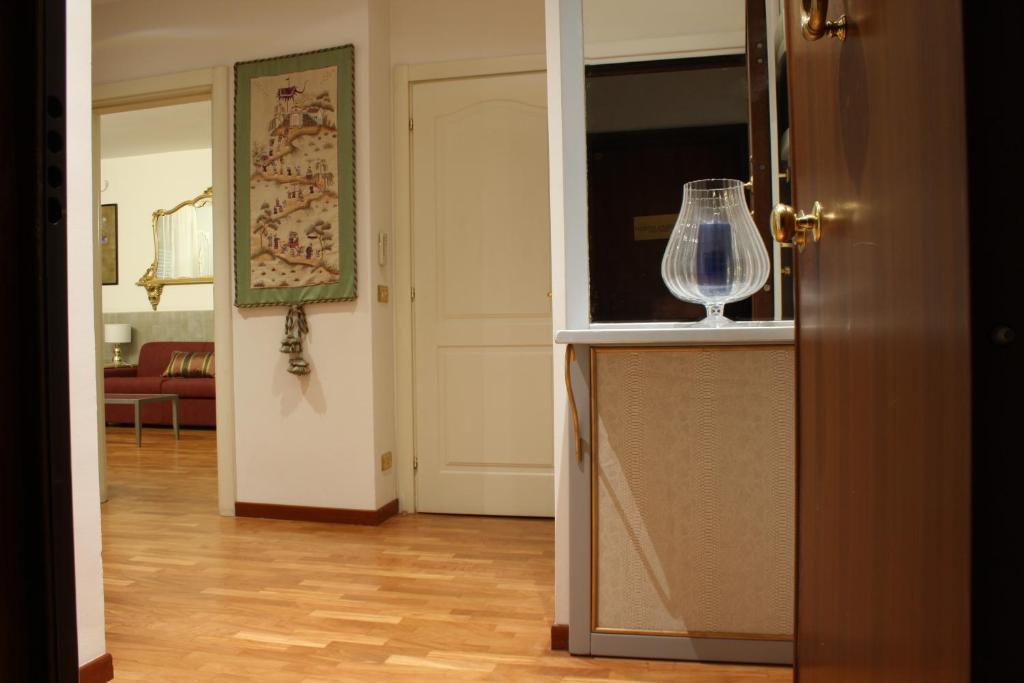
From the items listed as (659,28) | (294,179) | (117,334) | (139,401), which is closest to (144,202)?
(117,334)

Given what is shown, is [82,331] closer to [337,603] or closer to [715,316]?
[337,603]

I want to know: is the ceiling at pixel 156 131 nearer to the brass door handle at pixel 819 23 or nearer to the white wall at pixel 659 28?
the white wall at pixel 659 28

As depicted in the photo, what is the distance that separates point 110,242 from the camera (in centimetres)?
755

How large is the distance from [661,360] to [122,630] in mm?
1655

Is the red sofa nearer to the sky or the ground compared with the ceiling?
nearer to the ground

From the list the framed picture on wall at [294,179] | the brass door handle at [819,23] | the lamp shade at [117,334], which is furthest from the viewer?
the lamp shade at [117,334]

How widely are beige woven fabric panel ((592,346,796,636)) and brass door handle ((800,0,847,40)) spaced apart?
957mm

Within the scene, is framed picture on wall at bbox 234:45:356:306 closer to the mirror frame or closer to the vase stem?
the vase stem

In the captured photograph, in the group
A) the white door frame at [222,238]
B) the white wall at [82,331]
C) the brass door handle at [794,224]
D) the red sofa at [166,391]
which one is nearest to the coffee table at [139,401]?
the red sofa at [166,391]

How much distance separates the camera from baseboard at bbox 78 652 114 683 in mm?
1553

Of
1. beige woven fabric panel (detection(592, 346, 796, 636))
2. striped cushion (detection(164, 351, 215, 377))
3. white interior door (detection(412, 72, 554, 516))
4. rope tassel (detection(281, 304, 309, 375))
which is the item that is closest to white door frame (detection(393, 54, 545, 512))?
white interior door (detection(412, 72, 554, 516))

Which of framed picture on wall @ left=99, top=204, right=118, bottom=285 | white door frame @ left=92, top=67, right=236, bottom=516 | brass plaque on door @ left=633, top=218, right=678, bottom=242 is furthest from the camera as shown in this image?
framed picture on wall @ left=99, top=204, right=118, bottom=285

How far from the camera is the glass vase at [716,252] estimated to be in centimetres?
166

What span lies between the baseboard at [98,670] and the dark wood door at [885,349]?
60.0 inches
